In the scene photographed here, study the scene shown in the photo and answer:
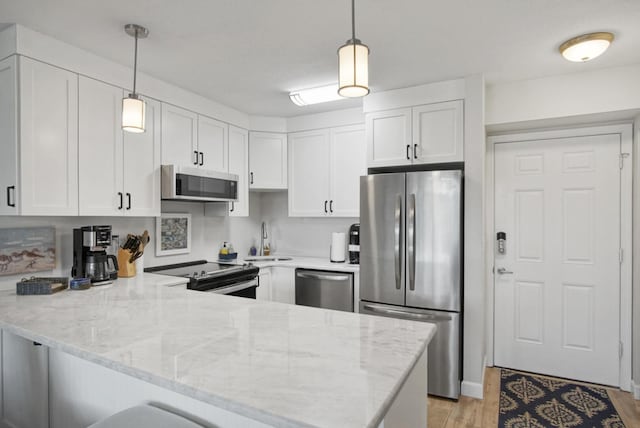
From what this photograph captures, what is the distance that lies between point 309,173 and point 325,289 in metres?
1.25

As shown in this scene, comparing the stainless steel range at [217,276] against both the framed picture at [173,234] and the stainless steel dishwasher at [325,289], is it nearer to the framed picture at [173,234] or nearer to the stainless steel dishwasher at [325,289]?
the framed picture at [173,234]

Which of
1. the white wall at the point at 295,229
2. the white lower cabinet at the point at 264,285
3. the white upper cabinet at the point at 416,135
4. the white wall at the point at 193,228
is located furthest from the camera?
the white wall at the point at 295,229

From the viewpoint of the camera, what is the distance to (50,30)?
2107mm

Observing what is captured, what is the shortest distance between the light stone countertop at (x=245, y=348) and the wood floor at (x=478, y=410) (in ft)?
4.64

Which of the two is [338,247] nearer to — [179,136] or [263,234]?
[263,234]

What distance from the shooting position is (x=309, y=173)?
12.6ft

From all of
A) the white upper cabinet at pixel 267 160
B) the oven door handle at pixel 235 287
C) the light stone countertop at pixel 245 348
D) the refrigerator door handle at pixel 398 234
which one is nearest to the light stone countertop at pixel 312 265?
the oven door handle at pixel 235 287

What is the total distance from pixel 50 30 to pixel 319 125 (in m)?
2.32

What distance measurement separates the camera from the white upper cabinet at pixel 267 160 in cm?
390

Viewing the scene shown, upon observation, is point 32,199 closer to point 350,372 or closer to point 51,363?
point 51,363

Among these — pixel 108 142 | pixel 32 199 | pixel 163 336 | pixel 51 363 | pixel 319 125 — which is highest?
pixel 319 125

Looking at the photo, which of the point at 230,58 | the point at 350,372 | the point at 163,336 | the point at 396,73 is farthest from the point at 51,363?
the point at 396,73

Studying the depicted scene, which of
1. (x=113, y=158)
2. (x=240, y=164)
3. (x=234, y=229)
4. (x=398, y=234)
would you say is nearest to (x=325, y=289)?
(x=398, y=234)

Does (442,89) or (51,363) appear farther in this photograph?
(442,89)
